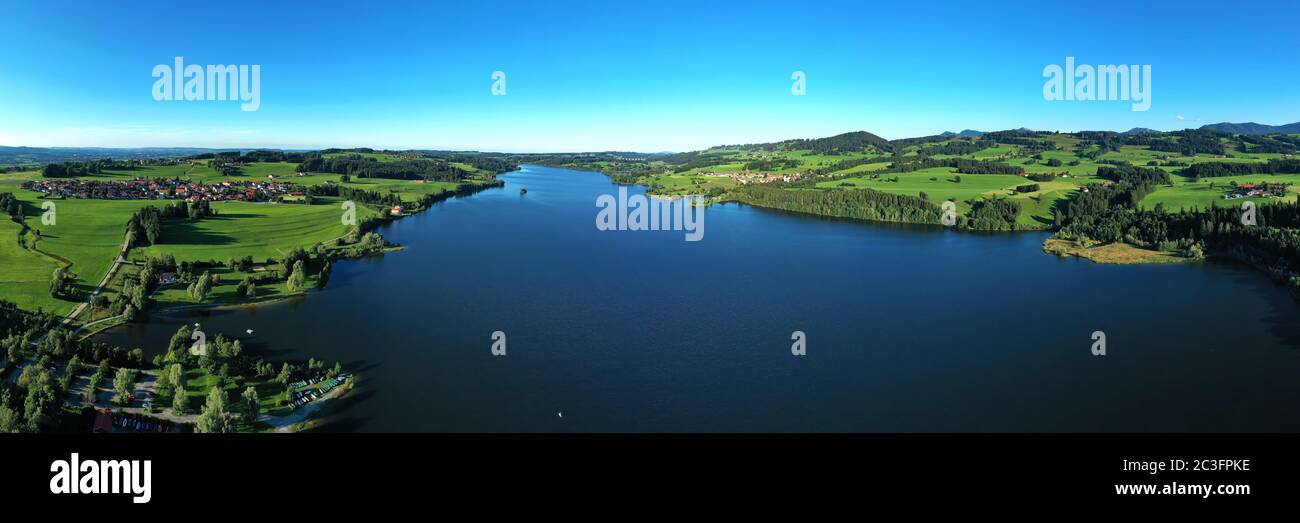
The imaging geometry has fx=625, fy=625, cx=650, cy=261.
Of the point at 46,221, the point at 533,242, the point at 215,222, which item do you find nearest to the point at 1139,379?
the point at 533,242

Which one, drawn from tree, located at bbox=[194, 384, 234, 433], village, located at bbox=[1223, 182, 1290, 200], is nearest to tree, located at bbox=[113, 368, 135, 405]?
tree, located at bbox=[194, 384, 234, 433]

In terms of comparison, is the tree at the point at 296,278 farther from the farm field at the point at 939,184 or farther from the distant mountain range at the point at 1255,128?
the distant mountain range at the point at 1255,128

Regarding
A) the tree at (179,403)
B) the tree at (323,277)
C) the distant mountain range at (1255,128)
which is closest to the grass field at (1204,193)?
the tree at (323,277)

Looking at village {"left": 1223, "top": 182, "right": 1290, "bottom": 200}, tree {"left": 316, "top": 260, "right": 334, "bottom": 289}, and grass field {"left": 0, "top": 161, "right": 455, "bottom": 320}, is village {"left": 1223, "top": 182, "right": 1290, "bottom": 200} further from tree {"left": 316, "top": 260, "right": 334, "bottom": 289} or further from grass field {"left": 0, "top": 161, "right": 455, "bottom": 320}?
grass field {"left": 0, "top": 161, "right": 455, "bottom": 320}

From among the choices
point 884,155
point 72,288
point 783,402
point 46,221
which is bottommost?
point 783,402

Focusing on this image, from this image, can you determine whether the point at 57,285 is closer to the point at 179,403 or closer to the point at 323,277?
the point at 323,277
